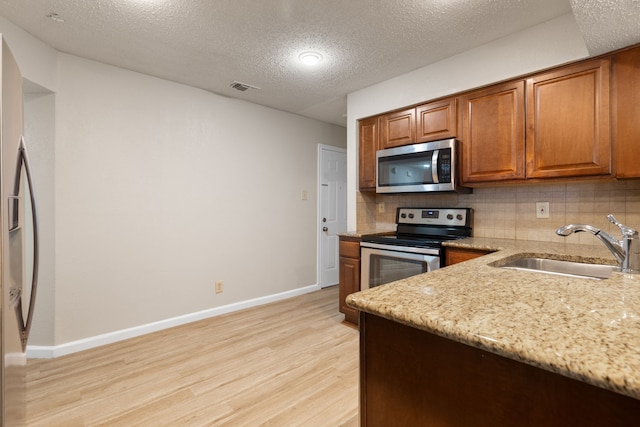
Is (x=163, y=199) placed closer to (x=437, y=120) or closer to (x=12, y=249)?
(x=12, y=249)

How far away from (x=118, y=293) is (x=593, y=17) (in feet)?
12.2

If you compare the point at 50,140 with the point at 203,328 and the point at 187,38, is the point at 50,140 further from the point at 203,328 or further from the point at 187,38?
the point at 203,328

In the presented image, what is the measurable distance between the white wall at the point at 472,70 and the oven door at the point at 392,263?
0.65 metres

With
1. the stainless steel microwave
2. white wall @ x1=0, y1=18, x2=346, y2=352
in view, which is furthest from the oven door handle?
white wall @ x1=0, y1=18, x2=346, y2=352

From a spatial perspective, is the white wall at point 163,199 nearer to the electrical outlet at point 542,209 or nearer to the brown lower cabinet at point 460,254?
the brown lower cabinet at point 460,254

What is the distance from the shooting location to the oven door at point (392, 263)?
238 cm

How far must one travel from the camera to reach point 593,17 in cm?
152

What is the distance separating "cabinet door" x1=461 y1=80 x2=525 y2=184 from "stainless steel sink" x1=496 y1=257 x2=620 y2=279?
0.71 meters

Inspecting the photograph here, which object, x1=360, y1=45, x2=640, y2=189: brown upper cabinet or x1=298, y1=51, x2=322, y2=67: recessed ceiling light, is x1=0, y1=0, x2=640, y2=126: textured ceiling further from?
Answer: x1=360, y1=45, x2=640, y2=189: brown upper cabinet

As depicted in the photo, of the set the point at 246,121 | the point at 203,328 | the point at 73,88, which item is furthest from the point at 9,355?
the point at 246,121

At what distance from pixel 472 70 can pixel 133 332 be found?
3648mm

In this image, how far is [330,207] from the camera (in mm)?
4469

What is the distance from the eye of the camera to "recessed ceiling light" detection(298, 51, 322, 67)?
250 cm

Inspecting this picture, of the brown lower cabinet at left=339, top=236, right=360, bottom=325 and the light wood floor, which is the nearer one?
the light wood floor
